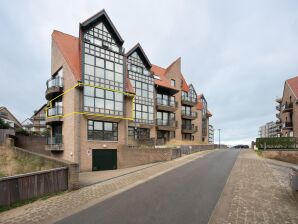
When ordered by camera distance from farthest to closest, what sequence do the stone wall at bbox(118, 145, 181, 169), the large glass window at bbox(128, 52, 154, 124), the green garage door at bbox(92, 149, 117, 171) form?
the large glass window at bbox(128, 52, 154, 124)
the green garage door at bbox(92, 149, 117, 171)
the stone wall at bbox(118, 145, 181, 169)

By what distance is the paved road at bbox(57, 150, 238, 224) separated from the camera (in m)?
7.44

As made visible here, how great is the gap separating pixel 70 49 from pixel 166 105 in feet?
54.6

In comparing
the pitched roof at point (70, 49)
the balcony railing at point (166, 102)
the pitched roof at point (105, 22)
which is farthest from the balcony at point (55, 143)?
the balcony railing at point (166, 102)

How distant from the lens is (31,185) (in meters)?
10.6

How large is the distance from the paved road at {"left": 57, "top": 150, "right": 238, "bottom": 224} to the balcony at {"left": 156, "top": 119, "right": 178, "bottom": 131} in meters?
22.4

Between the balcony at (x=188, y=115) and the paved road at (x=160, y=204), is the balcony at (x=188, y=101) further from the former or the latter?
the paved road at (x=160, y=204)

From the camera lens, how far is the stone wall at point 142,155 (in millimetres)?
22891

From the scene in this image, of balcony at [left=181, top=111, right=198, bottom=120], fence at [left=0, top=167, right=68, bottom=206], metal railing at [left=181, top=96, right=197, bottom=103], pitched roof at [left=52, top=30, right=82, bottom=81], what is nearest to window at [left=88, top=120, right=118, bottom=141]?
pitched roof at [left=52, top=30, right=82, bottom=81]

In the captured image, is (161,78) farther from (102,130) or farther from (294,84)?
(294,84)

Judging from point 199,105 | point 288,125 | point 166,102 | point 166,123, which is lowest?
point 288,125

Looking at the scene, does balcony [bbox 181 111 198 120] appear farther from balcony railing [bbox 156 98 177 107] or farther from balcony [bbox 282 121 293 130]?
balcony [bbox 282 121 293 130]

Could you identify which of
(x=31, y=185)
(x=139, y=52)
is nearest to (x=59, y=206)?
(x=31, y=185)

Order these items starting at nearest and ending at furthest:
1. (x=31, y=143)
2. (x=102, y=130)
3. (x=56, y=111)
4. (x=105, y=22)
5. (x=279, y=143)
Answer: (x=102, y=130), (x=56, y=111), (x=105, y=22), (x=279, y=143), (x=31, y=143)

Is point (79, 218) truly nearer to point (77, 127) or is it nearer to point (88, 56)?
point (77, 127)
